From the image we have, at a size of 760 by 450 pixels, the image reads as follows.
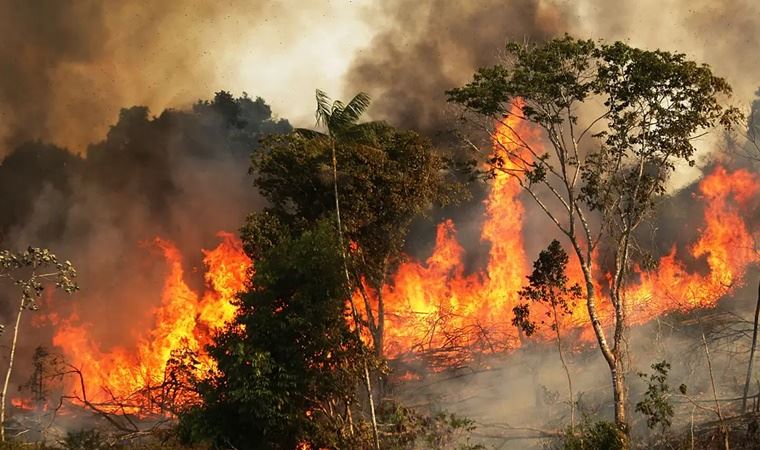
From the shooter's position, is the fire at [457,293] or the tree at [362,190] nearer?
the tree at [362,190]

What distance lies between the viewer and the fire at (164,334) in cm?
3594

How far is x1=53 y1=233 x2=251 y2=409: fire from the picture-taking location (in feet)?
118

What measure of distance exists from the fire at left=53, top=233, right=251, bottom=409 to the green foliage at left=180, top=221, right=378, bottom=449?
19.0m

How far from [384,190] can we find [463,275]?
15.9 metres

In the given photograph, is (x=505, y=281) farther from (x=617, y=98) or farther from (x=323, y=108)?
(x=323, y=108)

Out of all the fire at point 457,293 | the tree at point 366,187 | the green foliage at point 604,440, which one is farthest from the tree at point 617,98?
the fire at point 457,293

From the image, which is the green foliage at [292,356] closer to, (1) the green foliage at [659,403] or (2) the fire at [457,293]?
(1) the green foliage at [659,403]

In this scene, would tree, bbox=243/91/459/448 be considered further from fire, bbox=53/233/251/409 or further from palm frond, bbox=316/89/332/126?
fire, bbox=53/233/251/409

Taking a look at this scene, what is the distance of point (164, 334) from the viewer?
3638 centimetres

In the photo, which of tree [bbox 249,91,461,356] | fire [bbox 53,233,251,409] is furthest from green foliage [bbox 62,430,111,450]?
fire [bbox 53,233,251,409]

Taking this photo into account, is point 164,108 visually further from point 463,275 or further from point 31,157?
point 463,275

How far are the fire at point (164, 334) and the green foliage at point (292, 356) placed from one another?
1899 cm

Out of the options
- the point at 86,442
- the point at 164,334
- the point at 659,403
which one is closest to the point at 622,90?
the point at 659,403

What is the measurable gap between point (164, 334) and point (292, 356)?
23.1 meters
